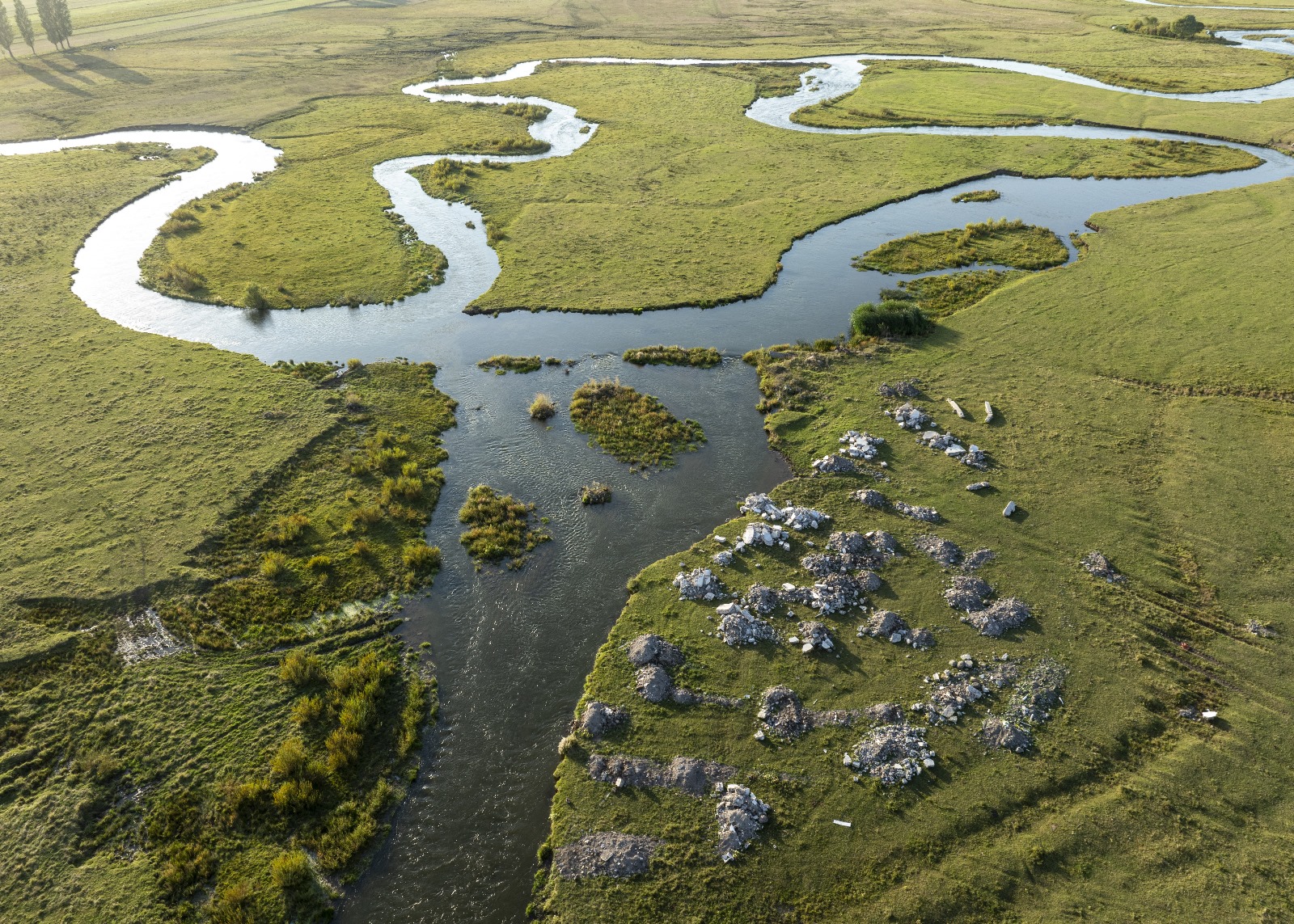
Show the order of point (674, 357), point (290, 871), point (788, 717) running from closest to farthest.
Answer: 1. point (290, 871)
2. point (788, 717)
3. point (674, 357)

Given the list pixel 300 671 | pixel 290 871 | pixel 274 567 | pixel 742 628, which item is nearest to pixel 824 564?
pixel 742 628

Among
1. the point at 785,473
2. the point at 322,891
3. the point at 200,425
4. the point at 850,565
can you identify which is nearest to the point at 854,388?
the point at 785,473

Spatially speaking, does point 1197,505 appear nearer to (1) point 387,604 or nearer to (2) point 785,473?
(2) point 785,473

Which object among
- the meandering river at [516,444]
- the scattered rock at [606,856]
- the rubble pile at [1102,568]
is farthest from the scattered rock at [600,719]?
the rubble pile at [1102,568]

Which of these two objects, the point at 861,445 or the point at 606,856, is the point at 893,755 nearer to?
the point at 606,856

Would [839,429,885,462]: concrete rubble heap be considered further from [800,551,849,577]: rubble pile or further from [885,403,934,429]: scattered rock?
[800,551,849,577]: rubble pile
